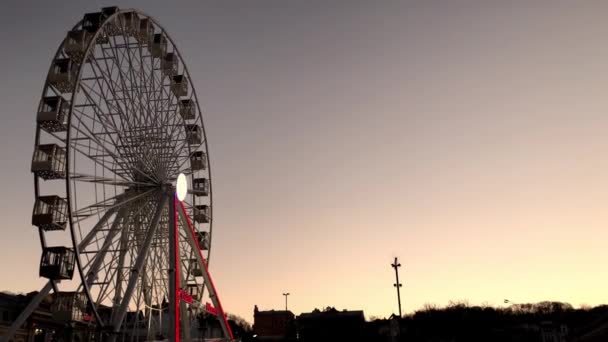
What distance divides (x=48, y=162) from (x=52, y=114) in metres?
2.00

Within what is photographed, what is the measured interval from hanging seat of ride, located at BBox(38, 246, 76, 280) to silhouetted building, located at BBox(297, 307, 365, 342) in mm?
68221

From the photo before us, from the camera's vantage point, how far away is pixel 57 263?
21.5 meters

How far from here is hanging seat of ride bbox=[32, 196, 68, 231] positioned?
2159cm

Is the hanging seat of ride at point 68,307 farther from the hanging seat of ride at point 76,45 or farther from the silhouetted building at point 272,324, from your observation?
the silhouetted building at point 272,324

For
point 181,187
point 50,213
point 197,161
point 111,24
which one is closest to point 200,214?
point 197,161

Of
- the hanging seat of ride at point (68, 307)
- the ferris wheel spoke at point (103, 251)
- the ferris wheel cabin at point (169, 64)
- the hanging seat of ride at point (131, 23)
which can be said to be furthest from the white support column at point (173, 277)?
the ferris wheel cabin at point (169, 64)

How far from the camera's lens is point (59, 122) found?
23.0 metres

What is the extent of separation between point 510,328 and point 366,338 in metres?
23.9

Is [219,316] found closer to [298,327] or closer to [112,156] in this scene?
[112,156]

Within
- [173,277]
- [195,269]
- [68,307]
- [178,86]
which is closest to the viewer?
[68,307]

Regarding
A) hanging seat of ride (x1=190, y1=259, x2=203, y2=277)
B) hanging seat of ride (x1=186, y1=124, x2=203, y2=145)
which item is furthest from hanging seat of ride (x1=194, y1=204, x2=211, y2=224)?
hanging seat of ride (x1=186, y1=124, x2=203, y2=145)

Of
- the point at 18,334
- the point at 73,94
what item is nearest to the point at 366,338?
the point at 18,334

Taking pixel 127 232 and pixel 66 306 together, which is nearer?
pixel 66 306

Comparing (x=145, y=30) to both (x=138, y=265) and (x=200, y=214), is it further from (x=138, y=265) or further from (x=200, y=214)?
(x=138, y=265)
